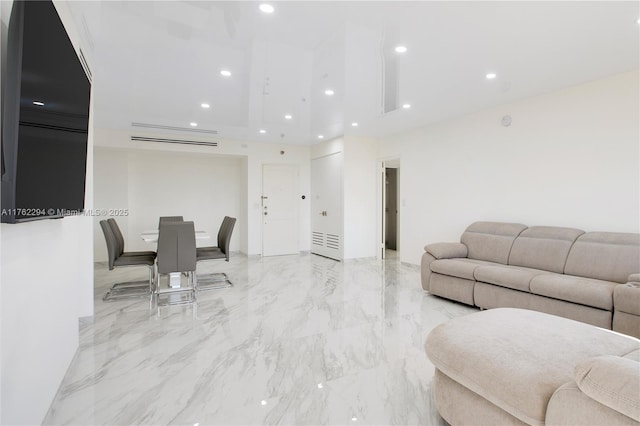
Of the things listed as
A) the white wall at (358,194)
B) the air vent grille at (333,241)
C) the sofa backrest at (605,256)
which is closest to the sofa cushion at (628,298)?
the sofa backrest at (605,256)

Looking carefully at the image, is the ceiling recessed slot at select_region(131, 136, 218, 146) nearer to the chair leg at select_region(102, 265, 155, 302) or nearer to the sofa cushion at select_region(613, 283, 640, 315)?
the chair leg at select_region(102, 265, 155, 302)

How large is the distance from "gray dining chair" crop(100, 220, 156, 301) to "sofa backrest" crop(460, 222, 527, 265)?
4.22 metres

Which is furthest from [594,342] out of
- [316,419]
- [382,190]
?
[382,190]

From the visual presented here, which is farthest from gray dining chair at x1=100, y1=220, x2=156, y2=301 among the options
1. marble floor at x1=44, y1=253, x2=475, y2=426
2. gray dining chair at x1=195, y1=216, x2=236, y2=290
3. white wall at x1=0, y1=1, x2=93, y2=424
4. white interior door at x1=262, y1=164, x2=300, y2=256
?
white interior door at x1=262, y1=164, x2=300, y2=256

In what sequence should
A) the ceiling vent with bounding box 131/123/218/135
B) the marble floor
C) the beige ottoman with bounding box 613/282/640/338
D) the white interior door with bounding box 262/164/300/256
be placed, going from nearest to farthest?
the marble floor
the beige ottoman with bounding box 613/282/640/338
the ceiling vent with bounding box 131/123/218/135
the white interior door with bounding box 262/164/300/256

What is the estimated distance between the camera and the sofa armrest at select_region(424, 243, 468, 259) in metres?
4.07

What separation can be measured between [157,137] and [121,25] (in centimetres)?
403

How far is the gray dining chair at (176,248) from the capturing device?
3836 mm

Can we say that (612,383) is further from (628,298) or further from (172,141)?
(172,141)

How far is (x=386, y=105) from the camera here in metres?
4.38

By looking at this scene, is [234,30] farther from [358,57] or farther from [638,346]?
[638,346]

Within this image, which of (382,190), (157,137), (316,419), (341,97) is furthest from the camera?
(382,190)

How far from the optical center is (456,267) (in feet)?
12.3

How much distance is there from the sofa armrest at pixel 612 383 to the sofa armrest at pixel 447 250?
297 cm
